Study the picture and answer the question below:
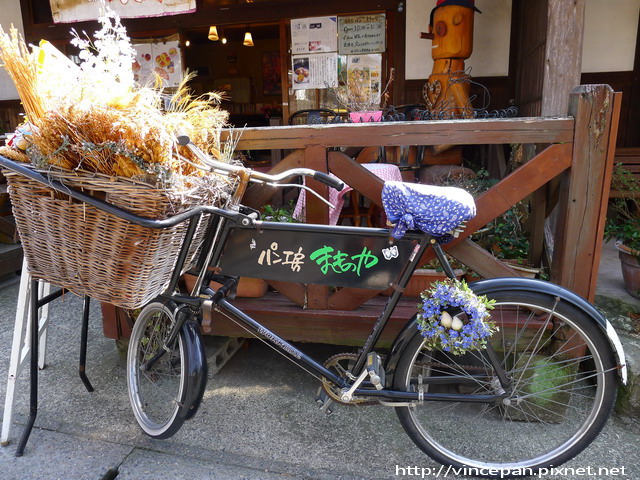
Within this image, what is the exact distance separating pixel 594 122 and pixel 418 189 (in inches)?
38.8

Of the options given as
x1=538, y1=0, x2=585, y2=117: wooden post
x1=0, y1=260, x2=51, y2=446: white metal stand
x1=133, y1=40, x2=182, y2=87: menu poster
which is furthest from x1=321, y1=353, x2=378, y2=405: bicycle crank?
x1=133, y1=40, x2=182, y2=87: menu poster

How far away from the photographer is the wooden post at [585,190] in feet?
7.38

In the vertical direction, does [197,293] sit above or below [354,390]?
above

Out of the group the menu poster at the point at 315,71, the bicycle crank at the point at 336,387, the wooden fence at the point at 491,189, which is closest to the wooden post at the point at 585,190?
the wooden fence at the point at 491,189

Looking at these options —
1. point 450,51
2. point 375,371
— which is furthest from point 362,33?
point 375,371

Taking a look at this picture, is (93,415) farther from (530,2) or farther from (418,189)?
(530,2)

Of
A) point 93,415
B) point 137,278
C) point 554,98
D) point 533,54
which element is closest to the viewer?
point 137,278

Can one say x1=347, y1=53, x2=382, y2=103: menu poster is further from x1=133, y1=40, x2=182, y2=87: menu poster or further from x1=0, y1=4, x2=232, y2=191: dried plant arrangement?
x1=0, y1=4, x2=232, y2=191: dried plant arrangement

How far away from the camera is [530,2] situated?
483cm

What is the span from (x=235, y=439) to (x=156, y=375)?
0.58 meters

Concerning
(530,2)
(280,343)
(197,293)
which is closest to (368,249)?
(280,343)

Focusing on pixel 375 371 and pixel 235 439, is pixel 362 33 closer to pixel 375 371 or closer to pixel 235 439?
pixel 375 371

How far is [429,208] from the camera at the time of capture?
6.30ft

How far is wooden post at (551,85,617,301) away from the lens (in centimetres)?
225
